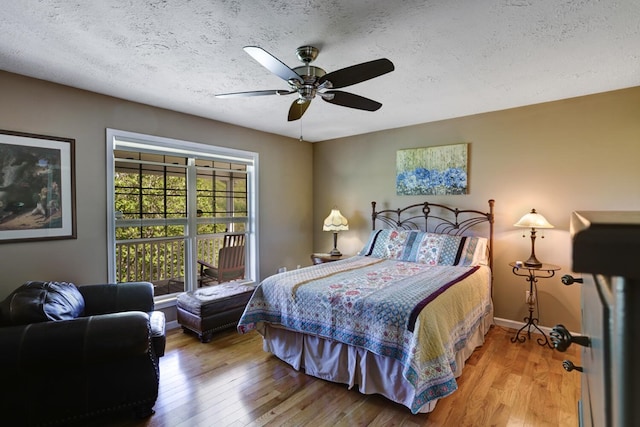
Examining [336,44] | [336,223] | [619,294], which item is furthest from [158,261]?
[619,294]

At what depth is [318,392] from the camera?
246 cm

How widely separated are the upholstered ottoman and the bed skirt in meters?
0.70

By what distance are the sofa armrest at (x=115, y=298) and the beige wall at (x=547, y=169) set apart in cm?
319

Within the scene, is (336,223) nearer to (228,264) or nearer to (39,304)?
(228,264)

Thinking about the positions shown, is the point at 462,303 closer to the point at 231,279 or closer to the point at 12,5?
the point at 231,279

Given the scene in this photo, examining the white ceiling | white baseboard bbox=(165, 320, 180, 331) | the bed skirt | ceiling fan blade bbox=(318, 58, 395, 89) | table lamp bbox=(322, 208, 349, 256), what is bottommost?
white baseboard bbox=(165, 320, 180, 331)

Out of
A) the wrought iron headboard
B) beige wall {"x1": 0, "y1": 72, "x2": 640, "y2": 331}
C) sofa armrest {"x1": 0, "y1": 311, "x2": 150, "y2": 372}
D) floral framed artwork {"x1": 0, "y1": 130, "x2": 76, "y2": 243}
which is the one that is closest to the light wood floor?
sofa armrest {"x1": 0, "y1": 311, "x2": 150, "y2": 372}

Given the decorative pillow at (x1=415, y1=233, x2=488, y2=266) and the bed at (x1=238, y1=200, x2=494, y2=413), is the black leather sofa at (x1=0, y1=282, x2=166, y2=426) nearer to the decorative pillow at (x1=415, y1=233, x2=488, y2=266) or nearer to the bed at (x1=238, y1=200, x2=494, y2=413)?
the bed at (x1=238, y1=200, x2=494, y2=413)

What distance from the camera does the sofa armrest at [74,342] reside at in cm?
183

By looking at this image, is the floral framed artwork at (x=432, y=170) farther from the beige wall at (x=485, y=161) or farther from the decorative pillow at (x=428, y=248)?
the decorative pillow at (x=428, y=248)

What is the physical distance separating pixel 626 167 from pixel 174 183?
Answer: 4812 millimetres

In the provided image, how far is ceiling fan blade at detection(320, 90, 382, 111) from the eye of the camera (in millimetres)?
2387

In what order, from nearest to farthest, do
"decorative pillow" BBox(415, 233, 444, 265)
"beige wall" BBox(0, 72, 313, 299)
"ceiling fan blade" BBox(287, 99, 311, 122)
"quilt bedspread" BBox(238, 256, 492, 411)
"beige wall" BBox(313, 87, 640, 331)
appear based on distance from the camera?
"quilt bedspread" BBox(238, 256, 492, 411) < "ceiling fan blade" BBox(287, 99, 311, 122) < "beige wall" BBox(0, 72, 313, 299) < "beige wall" BBox(313, 87, 640, 331) < "decorative pillow" BBox(415, 233, 444, 265)

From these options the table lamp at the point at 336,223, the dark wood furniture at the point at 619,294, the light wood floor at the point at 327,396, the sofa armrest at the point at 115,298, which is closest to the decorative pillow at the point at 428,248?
the table lamp at the point at 336,223
